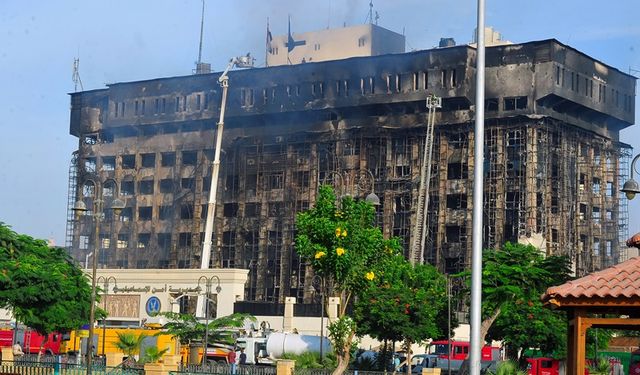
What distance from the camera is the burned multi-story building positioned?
105 metres

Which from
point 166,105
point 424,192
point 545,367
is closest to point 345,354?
point 545,367

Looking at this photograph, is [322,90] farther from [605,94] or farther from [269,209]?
[605,94]

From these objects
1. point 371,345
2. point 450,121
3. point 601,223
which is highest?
point 450,121

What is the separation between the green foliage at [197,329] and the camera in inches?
2872

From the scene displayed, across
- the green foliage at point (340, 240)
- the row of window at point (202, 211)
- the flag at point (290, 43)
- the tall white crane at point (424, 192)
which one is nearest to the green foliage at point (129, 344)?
the green foliage at point (340, 240)

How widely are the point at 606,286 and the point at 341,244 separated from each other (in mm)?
28911

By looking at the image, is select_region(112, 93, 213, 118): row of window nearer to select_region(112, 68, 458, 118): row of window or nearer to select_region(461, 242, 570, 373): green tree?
select_region(112, 68, 458, 118): row of window

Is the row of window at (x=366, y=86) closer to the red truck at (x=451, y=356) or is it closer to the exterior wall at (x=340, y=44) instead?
the exterior wall at (x=340, y=44)

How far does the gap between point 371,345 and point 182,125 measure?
135 feet

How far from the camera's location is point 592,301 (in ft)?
62.1

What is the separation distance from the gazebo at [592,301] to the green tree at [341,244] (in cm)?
2809

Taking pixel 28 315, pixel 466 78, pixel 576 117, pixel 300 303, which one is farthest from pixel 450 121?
pixel 28 315

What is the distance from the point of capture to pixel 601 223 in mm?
113062

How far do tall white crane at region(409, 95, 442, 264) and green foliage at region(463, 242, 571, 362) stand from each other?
41018 millimetres
